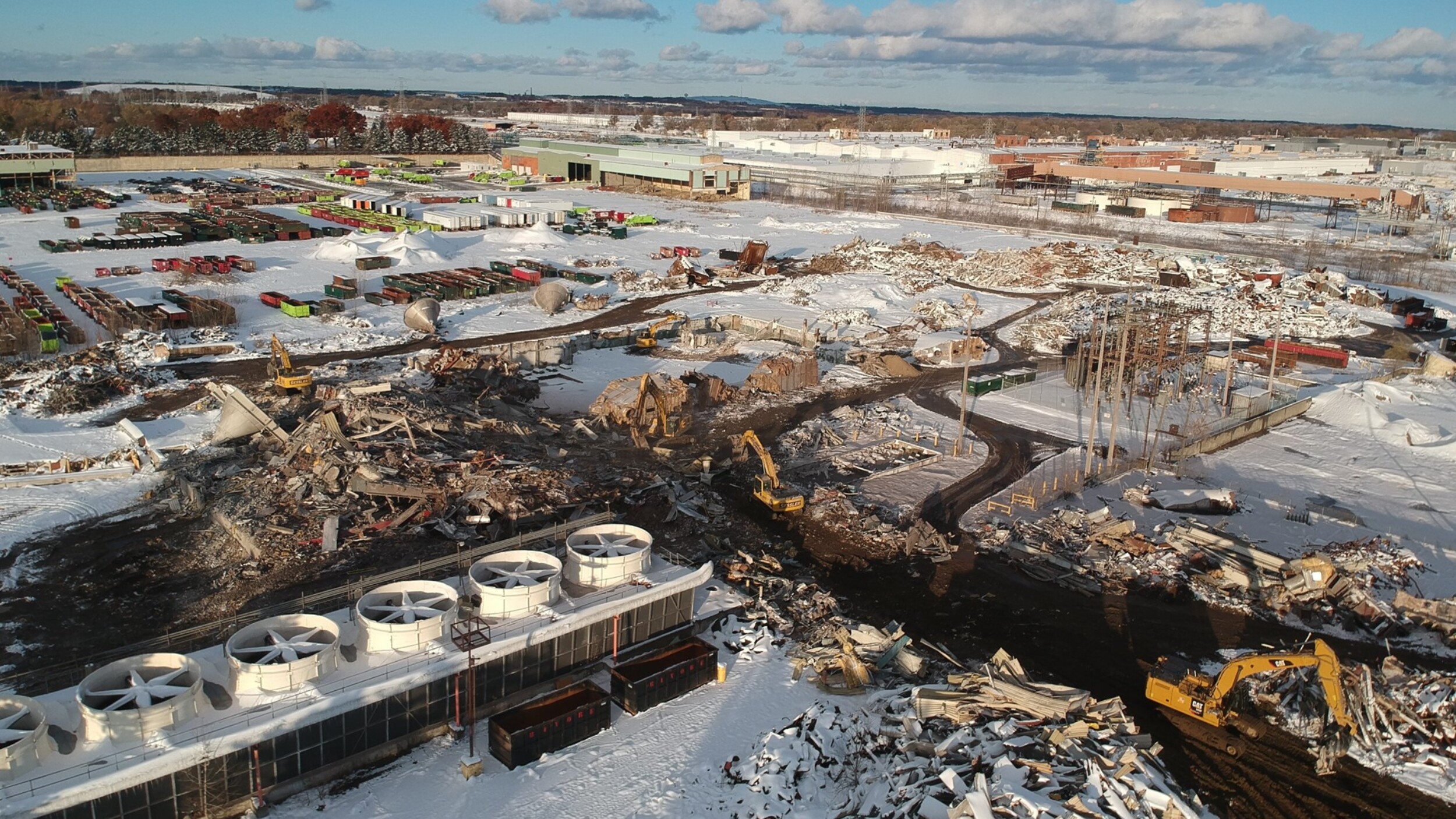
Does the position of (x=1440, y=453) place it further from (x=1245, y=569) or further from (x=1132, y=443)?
(x=1245, y=569)

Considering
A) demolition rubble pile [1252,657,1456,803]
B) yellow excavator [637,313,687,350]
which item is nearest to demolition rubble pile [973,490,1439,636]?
demolition rubble pile [1252,657,1456,803]

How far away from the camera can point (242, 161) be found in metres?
116

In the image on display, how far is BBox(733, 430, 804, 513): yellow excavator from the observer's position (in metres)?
27.7

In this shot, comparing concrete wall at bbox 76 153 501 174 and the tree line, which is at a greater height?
the tree line

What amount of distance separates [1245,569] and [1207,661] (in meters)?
4.24

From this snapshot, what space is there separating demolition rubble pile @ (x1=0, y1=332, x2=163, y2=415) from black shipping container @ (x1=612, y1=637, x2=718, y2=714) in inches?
986

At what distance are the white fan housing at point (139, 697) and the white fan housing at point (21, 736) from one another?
0.50 meters

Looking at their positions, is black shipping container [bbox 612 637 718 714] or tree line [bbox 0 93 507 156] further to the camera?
tree line [bbox 0 93 507 156]

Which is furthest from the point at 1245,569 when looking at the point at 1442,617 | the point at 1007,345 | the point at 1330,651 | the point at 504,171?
the point at 504,171

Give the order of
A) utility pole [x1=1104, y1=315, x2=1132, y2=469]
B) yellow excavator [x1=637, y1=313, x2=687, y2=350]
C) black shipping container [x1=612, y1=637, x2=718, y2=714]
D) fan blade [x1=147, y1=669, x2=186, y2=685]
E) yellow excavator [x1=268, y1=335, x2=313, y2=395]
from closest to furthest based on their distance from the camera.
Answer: fan blade [x1=147, y1=669, x2=186, y2=685] → black shipping container [x1=612, y1=637, x2=718, y2=714] → utility pole [x1=1104, y1=315, x2=1132, y2=469] → yellow excavator [x1=268, y1=335, x2=313, y2=395] → yellow excavator [x1=637, y1=313, x2=687, y2=350]

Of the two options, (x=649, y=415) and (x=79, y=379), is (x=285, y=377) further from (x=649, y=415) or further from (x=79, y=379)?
(x=649, y=415)

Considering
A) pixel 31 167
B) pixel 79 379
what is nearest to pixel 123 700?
pixel 79 379

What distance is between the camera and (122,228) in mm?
68250

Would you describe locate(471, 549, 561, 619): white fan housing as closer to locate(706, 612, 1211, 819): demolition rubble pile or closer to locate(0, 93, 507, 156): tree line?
locate(706, 612, 1211, 819): demolition rubble pile
